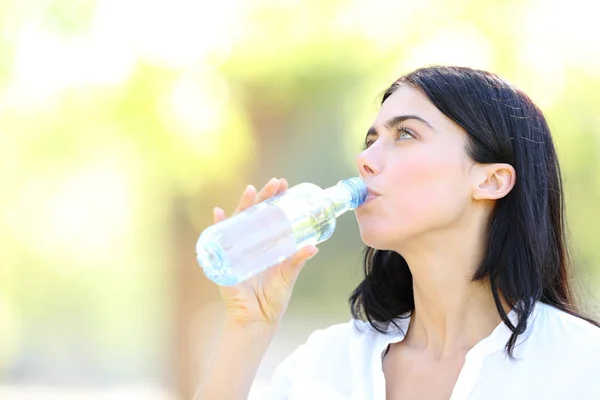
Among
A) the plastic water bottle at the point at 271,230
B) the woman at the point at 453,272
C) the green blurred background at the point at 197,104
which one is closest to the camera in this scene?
the plastic water bottle at the point at 271,230

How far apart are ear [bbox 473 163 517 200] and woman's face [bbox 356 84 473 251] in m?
0.03

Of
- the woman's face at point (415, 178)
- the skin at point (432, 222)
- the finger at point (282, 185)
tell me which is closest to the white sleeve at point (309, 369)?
the skin at point (432, 222)

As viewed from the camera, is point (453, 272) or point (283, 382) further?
point (283, 382)

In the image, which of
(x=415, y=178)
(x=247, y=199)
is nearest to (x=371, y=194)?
(x=415, y=178)

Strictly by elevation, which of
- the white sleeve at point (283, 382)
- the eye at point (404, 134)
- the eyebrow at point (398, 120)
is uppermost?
the eyebrow at point (398, 120)

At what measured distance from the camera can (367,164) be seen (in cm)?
232

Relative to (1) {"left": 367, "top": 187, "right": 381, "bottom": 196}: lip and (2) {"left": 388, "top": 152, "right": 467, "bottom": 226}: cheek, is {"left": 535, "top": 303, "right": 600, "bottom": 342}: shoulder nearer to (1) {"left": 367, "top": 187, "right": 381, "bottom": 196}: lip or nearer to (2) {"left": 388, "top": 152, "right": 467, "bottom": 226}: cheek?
(2) {"left": 388, "top": 152, "right": 467, "bottom": 226}: cheek

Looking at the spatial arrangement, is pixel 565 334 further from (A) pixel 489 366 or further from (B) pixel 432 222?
(B) pixel 432 222

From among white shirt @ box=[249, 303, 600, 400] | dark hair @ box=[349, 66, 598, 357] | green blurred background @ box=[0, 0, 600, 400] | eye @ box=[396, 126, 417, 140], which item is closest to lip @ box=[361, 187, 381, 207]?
eye @ box=[396, 126, 417, 140]

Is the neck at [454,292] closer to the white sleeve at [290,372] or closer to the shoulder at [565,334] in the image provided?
the shoulder at [565,334]

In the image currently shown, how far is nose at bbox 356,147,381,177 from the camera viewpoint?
231 cm

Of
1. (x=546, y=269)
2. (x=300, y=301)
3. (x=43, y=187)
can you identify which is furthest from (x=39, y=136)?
(x=300, y=301)

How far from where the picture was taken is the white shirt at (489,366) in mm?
2133

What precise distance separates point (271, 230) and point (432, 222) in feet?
1.56
